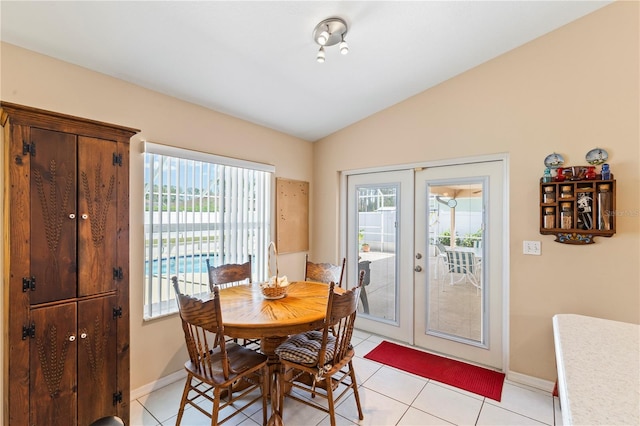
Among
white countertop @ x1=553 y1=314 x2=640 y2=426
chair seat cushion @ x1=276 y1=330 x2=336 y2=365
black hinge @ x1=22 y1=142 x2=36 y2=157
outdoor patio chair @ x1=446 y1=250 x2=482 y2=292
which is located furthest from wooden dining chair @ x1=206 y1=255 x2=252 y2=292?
white countertop @ x1=553 y1=314 x2=640 y2=426

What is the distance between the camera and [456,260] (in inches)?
119

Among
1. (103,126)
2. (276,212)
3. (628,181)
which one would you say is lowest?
(276,212)

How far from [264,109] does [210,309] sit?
2.13 metres

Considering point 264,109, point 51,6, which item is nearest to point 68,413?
point 51,6

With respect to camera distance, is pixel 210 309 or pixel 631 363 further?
pixel 210 309

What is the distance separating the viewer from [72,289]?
1.79 metres

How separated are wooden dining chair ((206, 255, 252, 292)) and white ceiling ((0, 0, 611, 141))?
5.15 feet

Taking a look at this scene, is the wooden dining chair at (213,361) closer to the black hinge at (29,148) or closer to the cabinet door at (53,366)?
the cabinet door at (53,366)

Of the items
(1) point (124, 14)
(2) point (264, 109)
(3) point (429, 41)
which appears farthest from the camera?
(2) point (264, 109)

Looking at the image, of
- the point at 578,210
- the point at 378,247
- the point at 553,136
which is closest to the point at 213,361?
the point at 378,247

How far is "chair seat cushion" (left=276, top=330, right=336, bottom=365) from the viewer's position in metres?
1.95

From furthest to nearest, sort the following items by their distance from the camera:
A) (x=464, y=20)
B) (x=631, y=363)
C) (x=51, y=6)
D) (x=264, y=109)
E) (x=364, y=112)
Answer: (x=364, y=112)
(x=264, y=109)
(x=464, y=20)
(x=51, y=6)
(x=631, y=363)

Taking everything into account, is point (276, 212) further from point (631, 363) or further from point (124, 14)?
point (631, 363)

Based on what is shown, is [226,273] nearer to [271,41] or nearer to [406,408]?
[406,408]
